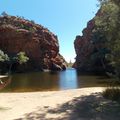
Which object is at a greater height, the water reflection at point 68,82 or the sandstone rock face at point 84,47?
the sandstone rock face at point 84,47

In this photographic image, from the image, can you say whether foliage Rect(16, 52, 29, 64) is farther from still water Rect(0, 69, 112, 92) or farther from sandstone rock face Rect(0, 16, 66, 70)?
still water Rect(0, 69, 112, 92)

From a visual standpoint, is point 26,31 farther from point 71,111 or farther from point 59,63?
point 71,111

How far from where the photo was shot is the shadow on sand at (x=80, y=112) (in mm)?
12531

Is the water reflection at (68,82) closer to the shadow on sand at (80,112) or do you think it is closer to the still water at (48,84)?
the still water at (48,84)

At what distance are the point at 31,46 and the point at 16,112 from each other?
96592mm

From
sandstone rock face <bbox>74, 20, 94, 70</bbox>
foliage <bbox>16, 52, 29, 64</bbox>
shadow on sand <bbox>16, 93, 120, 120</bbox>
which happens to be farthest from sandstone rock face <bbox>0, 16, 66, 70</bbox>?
shadow on sand <bbox>16, 93, 120, 120</bbox>

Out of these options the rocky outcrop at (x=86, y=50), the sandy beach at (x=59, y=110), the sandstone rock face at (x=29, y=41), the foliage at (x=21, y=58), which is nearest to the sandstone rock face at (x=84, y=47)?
the rocky outcrop at (x=86, y=50)

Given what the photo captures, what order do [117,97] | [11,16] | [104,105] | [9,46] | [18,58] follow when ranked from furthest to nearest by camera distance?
1. [11,16]
2. [9,46]
3. [18,58]
4. [117,97]
5. [104,105]

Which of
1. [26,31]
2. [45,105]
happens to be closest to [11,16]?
[26,31]

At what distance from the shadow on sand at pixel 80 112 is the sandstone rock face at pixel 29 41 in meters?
90.3

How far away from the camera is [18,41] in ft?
354

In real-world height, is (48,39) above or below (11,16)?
below

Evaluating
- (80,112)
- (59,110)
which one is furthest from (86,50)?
(80,112)

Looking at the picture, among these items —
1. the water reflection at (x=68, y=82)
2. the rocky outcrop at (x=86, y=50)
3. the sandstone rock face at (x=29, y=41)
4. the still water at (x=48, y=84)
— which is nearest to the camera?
the still water at (x=48, y=84)
